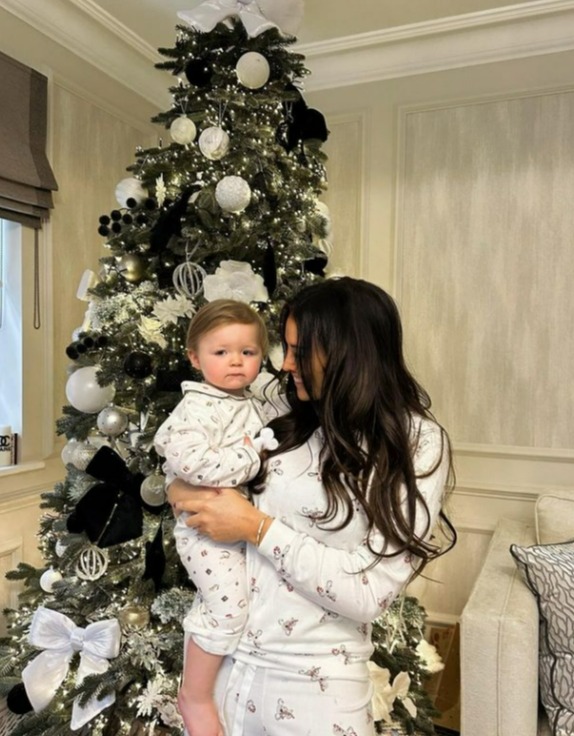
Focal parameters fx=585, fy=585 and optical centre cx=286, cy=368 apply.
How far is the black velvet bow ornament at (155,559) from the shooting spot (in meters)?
1.50

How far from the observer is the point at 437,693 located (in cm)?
228

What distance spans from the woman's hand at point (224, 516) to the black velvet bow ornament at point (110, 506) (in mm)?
576

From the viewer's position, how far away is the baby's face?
1162mm

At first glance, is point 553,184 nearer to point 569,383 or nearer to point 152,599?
point 569,383

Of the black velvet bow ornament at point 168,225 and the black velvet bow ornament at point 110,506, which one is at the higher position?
the black velvet bow ornament at point 168,225

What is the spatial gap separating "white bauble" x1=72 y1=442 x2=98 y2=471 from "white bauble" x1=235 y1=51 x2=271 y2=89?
1.12 meters

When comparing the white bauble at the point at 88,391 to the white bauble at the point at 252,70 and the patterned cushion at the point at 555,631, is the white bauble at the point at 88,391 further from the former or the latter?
the patterned cushion at the point at 555,631

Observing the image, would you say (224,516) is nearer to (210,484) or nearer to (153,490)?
(210,484)

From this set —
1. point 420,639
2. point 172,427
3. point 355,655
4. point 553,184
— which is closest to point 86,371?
point 172,427

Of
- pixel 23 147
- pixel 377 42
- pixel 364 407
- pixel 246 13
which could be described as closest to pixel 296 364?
pixel 364 407

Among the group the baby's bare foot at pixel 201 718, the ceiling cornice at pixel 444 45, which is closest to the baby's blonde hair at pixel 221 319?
the baby's bare foot at pixel 201 718

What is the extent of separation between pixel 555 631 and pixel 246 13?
198cm

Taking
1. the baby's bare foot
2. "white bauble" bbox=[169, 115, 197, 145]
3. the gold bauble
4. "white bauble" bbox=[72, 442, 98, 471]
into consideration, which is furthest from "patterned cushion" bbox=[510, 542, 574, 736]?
"white bauble" bbox=[169, 115, 197, 145]

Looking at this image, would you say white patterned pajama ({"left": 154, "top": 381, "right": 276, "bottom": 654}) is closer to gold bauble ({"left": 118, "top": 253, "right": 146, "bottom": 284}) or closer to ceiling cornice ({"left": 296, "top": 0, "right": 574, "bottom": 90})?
gold bauble ({"left": 118, "top": 253, "right": 146, "bottom": 284})
